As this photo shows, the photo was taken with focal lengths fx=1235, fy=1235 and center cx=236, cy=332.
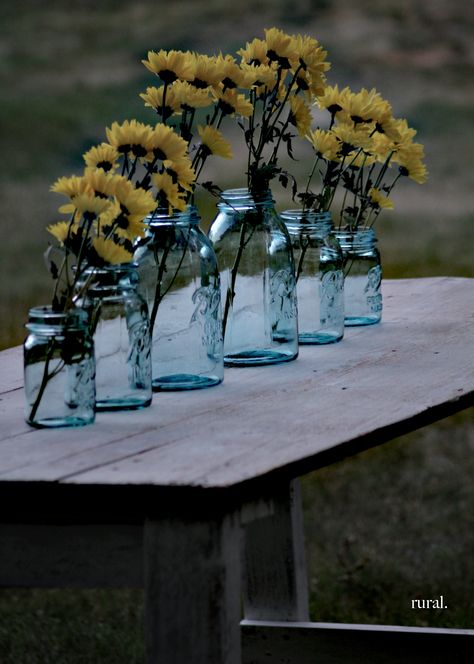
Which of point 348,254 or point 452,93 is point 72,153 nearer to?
point 452,93

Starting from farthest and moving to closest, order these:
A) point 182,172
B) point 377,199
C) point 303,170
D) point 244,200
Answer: point 303,170 → point 377,199 → point 244,200 → point 182,172

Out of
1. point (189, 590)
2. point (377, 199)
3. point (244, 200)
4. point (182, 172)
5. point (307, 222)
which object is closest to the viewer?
point (189, 590)

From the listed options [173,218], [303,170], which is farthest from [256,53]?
[303,170]

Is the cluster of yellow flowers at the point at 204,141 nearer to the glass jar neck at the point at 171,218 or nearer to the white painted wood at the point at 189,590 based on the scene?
the glass jar neck at the point at 171,218

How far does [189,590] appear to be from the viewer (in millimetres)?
1041

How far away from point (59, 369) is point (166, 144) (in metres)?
0.26

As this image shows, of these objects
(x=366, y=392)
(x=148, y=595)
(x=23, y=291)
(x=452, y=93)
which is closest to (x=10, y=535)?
(x=148, y=595)

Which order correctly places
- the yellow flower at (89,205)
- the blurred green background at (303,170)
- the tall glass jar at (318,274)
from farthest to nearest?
the blurred green background at (303,170) → the tall glass jar at (318,274) → the yellow flower at (89,205)

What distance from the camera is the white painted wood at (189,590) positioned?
1.04 meters

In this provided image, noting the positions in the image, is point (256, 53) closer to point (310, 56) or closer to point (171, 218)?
point (310, 56)

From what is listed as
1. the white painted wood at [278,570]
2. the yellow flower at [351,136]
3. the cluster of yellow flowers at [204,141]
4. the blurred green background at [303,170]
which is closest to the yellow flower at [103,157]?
the cluster of yellow flowers at [204,141]

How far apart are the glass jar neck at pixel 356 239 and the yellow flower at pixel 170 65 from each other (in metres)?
0.53

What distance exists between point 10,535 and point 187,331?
41 centimetres

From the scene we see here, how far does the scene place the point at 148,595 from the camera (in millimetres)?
1053
